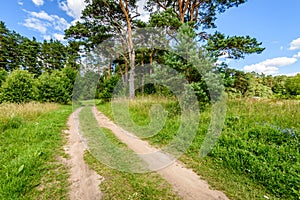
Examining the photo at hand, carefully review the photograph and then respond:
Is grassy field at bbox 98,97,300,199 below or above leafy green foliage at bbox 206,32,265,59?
below

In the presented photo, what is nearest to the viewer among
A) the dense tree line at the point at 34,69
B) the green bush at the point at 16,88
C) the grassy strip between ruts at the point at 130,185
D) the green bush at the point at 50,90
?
the grassy strip between ruts at the point at 130,185

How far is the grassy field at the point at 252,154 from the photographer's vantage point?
2.29 metres

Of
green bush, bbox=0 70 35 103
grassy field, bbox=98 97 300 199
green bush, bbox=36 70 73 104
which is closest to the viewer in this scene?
grassy field, bbox=98 97 300 199

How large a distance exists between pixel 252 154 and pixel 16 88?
1527 centimetres

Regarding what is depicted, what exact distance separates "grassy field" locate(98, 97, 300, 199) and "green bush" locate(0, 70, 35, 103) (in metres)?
11.9

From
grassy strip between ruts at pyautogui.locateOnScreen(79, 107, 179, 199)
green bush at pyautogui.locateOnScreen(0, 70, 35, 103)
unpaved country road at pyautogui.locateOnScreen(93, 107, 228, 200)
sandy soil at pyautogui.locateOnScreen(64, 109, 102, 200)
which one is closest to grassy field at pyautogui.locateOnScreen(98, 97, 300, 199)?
unpaved country road at pyautogui.locateOnScreen(93, 107, 228, 200)

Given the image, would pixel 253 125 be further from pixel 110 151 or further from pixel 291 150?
pixel 110 151

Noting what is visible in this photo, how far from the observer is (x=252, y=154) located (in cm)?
296

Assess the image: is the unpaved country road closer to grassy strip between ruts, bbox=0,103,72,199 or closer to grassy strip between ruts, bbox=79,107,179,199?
grassy strip between ruts, bbox=79,107,179,199

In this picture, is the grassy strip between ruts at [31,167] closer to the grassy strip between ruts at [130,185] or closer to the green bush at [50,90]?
the grassy strip between ruts at [130,185]

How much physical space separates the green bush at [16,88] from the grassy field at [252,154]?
470 inches

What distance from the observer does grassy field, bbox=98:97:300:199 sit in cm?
229

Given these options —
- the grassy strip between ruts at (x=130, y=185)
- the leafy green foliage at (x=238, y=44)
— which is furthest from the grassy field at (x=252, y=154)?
the leafy green foliage at (x=238, y=44)

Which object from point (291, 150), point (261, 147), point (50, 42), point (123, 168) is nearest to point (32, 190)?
point (123, 168)
